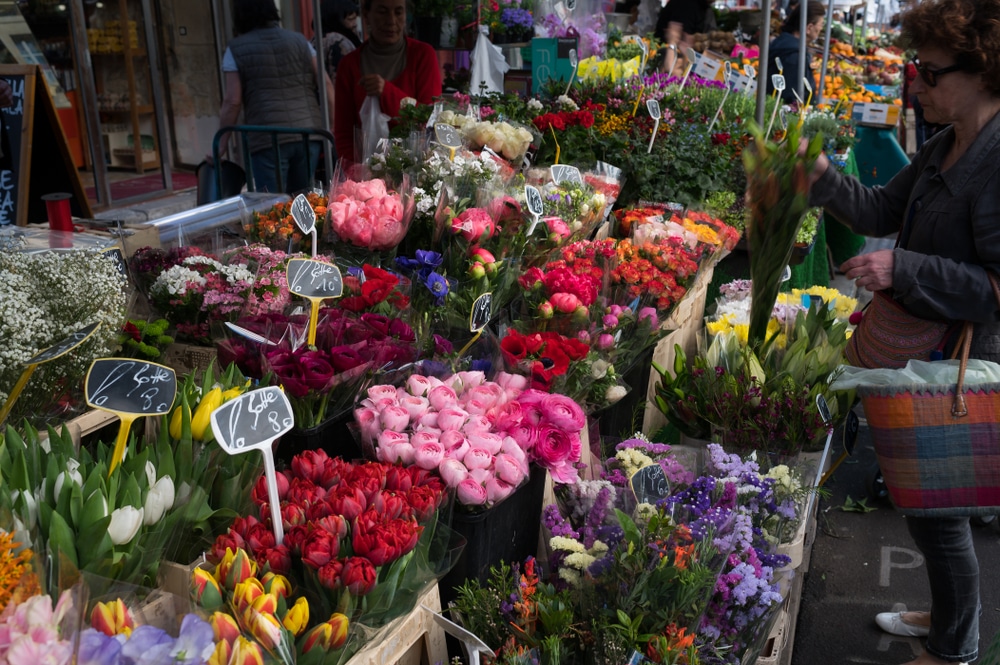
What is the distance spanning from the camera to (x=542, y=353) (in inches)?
83.5

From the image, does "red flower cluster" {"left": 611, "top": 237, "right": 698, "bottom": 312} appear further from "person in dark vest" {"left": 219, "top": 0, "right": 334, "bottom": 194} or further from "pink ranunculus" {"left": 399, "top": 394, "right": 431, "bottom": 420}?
"person in dark vest" {"left": 219, "top": 0, "right": 334, "bottom": 194}

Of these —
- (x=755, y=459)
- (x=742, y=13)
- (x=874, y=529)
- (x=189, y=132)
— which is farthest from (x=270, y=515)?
(x=742, y=13)

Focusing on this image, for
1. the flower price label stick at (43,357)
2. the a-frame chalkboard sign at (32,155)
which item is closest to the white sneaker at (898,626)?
the flower price label stick at (43,357)

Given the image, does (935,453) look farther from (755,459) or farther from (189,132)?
(189,132)

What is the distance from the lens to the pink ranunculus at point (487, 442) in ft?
5.41

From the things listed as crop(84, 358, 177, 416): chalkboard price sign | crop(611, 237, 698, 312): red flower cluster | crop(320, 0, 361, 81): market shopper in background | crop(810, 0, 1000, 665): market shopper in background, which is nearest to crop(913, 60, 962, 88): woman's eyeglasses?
crop(810, 0, 1000, 665): market shopper in background

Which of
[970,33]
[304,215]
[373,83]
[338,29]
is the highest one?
[970,33]

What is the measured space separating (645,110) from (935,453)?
3.01m

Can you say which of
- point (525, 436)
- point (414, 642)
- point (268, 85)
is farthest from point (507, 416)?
point (268, 85)

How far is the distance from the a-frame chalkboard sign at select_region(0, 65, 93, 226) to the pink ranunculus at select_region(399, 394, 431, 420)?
3.52m

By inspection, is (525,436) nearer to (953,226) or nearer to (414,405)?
(414,405)

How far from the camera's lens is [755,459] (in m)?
2.14

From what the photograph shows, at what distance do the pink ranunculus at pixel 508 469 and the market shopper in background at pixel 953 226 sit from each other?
1.19 meters

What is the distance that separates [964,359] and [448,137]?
1942mm
